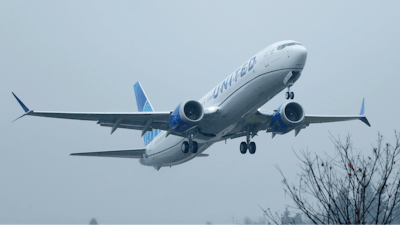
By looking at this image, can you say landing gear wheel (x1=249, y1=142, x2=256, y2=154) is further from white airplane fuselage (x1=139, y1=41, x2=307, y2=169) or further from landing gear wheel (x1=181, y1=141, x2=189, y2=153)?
landing gear wheel (x1=181, y1=141, x2=189, y2=153)

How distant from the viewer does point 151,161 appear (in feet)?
119

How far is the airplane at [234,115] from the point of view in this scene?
23562mm

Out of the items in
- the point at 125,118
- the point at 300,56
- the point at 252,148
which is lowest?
the point at 252,148

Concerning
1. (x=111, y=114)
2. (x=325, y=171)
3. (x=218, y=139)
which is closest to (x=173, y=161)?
(x=218, y=139)

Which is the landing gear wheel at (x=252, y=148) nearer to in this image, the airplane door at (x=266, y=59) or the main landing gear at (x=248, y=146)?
the main landing gear at (x=248, y=146)

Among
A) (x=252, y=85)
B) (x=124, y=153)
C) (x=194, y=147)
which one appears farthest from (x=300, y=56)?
(x=124, y=153)

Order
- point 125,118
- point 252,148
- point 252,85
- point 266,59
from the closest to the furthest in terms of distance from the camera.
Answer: point 266,59 → point 252,85 → point 125,118 → point 252,148

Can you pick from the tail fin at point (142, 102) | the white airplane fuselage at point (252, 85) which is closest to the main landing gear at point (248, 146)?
the white airplane fuselage at point (252, 85)

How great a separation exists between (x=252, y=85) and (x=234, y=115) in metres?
2.82

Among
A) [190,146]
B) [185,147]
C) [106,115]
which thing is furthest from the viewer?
[185,147]

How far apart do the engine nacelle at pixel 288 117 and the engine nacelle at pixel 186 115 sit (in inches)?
241

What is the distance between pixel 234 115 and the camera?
2631 cm

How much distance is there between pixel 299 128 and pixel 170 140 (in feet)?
33.3

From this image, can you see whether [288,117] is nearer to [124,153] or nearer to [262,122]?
[262,122]
